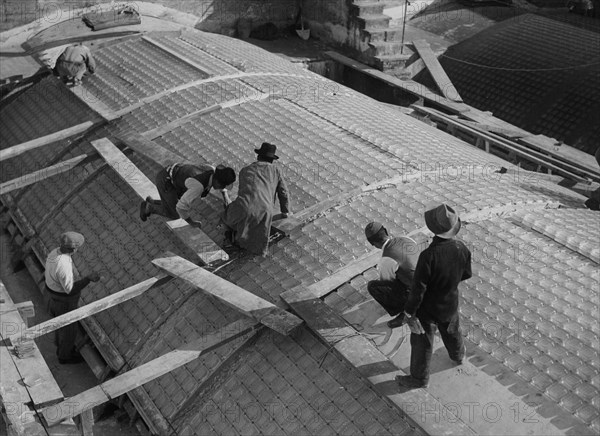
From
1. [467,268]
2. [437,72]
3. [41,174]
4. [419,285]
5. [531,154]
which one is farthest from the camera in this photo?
[437,72]

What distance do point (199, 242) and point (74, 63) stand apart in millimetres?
6055

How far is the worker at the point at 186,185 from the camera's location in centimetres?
850

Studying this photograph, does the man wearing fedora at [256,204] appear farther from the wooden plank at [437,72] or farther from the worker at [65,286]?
the wooden plank at [437,72]

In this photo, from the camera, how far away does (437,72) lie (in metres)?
17.3

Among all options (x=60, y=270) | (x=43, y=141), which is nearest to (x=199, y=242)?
(x=60, y=270)

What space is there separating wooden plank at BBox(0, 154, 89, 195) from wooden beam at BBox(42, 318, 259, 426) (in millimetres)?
4797

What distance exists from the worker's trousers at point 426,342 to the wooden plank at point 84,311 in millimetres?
3034

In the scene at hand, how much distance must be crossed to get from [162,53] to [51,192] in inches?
141

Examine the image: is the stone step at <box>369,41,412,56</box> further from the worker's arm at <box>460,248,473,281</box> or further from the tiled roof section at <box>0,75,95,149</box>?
the worker's arm at <box>460,248,473,281</box>

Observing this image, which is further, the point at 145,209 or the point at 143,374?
the point at 145,209

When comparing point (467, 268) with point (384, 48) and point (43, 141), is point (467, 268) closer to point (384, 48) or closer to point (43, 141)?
point (43, 141)

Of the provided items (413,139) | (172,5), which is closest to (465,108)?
(413,139)

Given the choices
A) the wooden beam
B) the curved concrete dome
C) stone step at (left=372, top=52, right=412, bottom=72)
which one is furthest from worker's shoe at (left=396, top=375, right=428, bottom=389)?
stone step at (left=372, top=52, right=412, bottom=72)

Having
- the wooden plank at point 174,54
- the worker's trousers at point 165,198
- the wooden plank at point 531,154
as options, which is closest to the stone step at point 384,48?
the wooden plank at point 531,154
